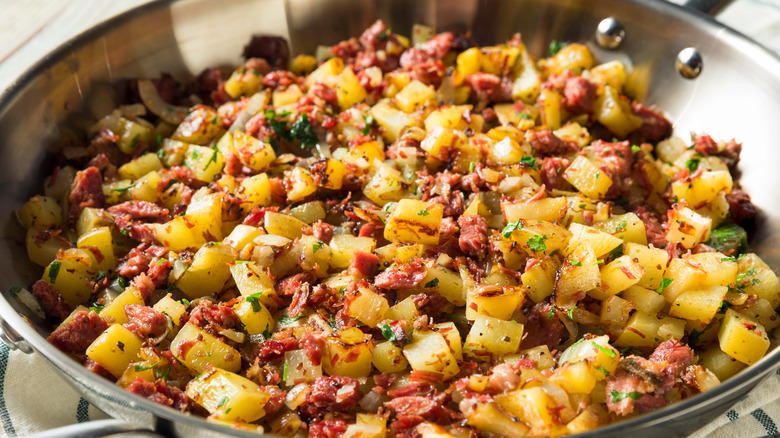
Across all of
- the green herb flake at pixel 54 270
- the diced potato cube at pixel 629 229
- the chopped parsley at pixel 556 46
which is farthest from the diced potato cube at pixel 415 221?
the chopped parsley at pixel 556 46

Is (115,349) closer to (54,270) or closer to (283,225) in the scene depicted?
(54,270)

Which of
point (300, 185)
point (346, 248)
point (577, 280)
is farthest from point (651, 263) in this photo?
point (300, 185)

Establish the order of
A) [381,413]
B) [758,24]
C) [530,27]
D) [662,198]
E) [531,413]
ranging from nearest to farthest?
[531,413] → [381,413] → [662,198] → [530,27] → [758,24]

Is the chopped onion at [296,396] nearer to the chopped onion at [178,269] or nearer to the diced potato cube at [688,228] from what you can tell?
the chopped onion at [178,269]

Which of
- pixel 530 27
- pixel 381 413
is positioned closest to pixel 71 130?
pixel 381 413

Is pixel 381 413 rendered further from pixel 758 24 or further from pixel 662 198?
pixel 758 24

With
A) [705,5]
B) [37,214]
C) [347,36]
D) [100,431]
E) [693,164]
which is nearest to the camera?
[100,431]
